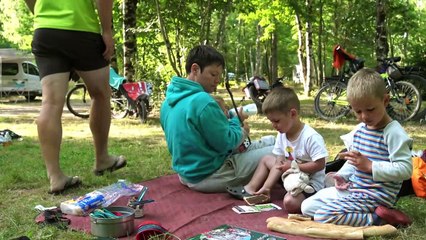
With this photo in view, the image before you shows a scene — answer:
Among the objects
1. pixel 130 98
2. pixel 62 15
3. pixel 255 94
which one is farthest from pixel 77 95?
pixel 62 15

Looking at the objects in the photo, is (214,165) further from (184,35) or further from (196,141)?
(184,35)

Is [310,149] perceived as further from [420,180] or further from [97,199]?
[97,199]

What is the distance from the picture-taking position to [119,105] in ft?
32.1

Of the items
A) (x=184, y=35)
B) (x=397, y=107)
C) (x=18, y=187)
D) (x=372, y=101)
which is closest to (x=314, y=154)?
(x=372, y=101)

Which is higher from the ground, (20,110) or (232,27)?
(232,27)

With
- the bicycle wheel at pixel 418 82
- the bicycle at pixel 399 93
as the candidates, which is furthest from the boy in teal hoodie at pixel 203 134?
the bicycle wheel at pixel 418 82

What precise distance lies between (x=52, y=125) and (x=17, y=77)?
17.8 m

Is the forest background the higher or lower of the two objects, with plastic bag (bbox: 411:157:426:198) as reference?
higher

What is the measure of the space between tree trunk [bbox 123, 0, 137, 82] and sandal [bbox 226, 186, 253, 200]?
671 centimetres

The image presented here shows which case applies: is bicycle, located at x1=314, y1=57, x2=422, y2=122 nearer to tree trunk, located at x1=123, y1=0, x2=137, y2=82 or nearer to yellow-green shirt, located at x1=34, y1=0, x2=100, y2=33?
tree trunk, located at x1=123, y1=0, x2=137, y2=82

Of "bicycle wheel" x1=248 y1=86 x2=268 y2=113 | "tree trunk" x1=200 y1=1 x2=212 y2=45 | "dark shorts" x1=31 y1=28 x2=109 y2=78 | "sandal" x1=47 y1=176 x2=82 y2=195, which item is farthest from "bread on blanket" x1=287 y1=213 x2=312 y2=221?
"tree trunk" x1=200 y1=1 x2=212 y2=45

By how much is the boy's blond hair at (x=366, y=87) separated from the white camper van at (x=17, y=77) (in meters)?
18.3

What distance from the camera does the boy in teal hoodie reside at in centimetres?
333

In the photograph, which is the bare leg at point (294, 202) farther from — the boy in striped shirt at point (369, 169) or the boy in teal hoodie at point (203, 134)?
the boy in teal hoodie at point (203, 134)
